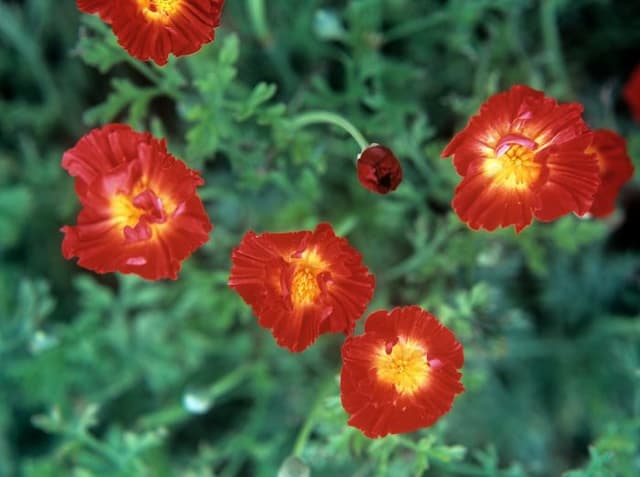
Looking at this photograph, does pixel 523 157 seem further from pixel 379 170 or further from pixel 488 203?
pixel 379 170

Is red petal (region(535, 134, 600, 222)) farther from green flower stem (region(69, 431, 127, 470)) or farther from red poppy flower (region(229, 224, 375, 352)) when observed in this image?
green flower stem (region(69, 431, 127, 470))

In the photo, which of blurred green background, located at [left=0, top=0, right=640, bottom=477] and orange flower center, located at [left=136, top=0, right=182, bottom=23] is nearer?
orange flower center, located at [left=136, top=0, right=182, bottom=23]

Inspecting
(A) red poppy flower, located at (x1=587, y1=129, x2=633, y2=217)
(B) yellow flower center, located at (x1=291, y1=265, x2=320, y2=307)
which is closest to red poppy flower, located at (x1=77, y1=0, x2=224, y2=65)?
(B) yellow flower center, located at (x1=291, y1=265, x2=320, y2=307)

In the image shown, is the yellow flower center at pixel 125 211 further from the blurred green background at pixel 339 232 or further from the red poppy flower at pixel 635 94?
the red poppy flower at pixel 635 94

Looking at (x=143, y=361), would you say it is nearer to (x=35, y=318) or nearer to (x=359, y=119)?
(x=35, y=318)

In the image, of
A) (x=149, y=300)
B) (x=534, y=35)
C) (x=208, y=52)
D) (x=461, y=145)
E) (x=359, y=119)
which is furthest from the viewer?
(x=534, y=35)

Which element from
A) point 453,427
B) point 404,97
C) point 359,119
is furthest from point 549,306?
point 359,119

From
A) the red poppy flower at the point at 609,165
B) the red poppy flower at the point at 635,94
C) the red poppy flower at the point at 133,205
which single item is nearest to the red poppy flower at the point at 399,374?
the red poppy flower at the point at 133,205

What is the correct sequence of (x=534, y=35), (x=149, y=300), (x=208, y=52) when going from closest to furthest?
(x=208, y=52)
(x=149, y=300)
(x=534, y=35)
